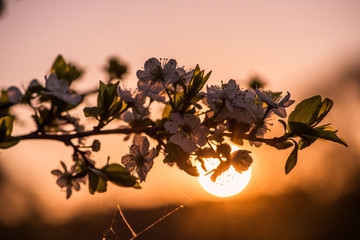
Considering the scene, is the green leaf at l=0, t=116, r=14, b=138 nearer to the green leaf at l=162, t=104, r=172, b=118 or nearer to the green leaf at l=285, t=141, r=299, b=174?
the green leaf at l=162, t=104, r=172, b=118

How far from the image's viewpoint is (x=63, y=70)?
4.86ft

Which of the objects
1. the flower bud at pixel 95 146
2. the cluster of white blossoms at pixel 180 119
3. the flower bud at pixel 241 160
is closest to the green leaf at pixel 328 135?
the cluster of white blossoms at pixel 180 119

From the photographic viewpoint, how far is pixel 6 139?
4.47ft

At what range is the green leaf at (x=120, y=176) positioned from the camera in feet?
4.40

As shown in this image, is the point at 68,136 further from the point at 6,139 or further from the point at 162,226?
the point at 162,226

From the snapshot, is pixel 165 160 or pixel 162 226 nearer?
pixel 165 160

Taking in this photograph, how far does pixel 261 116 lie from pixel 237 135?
0.11 metres

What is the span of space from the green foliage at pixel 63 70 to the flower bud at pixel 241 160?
759 millimetres

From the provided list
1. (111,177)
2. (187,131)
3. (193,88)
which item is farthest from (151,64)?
(111,177)

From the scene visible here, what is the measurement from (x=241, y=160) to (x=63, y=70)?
0.83m

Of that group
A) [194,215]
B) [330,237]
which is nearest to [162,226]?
[194,215]

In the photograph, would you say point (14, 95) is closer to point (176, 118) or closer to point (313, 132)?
point (176, 118)

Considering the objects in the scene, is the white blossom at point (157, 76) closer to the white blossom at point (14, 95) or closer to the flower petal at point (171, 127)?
the flower petal at point (171, 127)

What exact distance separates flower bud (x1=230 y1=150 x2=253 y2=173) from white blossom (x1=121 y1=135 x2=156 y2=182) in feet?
1.06
